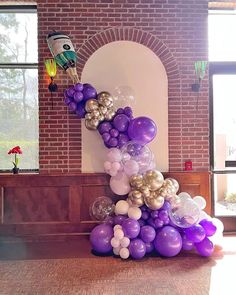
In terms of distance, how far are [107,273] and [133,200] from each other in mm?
802

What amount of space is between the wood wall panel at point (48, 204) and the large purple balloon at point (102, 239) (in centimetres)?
64

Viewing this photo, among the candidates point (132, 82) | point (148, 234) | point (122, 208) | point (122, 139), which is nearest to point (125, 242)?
point (148, 234)

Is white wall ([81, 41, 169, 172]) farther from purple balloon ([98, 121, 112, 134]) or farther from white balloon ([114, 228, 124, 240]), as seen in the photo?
white balloon ([114, 228, 124, 240])

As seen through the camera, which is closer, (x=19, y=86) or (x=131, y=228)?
(x=131, y=228)

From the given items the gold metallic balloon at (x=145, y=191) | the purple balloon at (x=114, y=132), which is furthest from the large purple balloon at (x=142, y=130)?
the gold metallic balloon at (x=145, y=191)

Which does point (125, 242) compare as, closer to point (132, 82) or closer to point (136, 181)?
point (136, 181)

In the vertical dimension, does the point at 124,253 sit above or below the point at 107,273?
above

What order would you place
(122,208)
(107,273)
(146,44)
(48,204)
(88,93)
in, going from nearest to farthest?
(107,273)
(122,208)
(88,93)
(48,204)
(146,44)

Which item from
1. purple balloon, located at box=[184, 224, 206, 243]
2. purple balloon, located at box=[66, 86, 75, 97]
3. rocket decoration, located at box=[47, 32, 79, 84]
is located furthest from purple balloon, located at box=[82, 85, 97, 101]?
purple balloon, located at box=[184, 224, 206, 243]

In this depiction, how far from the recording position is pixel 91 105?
386 centimetres

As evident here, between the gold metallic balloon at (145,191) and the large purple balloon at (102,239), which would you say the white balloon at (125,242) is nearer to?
the large purple balloon at (102,239)

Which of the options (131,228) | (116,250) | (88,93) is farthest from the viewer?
(88,93)

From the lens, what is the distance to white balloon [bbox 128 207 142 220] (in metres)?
3.59

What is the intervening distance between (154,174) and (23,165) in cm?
192
